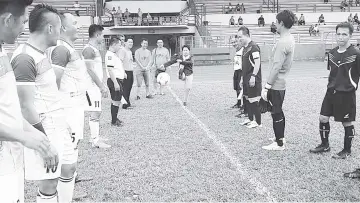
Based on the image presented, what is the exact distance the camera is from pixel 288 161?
6.39 meters

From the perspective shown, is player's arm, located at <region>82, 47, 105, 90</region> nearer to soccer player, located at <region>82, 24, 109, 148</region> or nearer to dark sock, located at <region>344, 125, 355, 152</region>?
soccer player, located at <region>82, 24, 109, 148</region>

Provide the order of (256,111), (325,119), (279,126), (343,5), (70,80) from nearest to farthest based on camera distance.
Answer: (70,80), (325,119), (279,126), (256,111), (343,5)

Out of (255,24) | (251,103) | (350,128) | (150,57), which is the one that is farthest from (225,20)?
(350,128)

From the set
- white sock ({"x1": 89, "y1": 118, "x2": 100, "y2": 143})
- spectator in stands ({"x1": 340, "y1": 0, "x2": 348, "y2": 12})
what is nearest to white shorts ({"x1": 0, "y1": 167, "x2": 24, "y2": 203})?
white sock ({"x1": 89, "y1": 118, "x2": 100, "y2": 143})

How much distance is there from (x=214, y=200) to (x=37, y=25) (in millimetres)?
2699

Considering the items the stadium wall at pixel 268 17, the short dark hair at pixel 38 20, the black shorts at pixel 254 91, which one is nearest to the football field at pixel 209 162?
the black shorts at pixel 254 91

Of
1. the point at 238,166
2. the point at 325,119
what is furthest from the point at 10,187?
the point at 325,119

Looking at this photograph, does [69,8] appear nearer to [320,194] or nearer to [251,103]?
[251,103]

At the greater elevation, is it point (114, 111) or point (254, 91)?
point (254, 91)

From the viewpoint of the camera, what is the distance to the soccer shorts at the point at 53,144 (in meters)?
3.54

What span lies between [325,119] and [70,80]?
397 cm

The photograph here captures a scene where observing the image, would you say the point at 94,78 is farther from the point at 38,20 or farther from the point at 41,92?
the point at 38,20

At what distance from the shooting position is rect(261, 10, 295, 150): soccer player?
667cm

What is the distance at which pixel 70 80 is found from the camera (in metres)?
5.00
